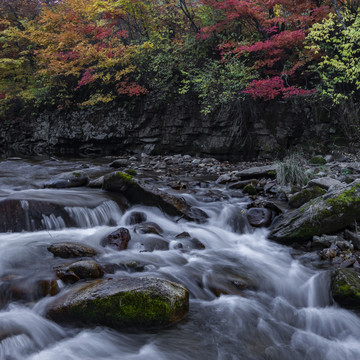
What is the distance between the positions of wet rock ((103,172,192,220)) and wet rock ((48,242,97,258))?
7.33ft

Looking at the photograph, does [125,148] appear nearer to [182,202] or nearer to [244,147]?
[244,147]

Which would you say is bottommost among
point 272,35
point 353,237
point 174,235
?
point 174,235

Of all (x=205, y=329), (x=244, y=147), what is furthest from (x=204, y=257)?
(x=244, y=147)

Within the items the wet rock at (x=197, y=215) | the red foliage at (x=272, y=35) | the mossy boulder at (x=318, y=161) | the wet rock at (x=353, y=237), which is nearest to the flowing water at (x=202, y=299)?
the wet rock at (x=197, y=215)

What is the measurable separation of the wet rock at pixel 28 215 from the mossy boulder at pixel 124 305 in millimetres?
2456

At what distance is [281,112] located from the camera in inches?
474

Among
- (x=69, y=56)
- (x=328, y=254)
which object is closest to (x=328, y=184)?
(x=328, y=254)

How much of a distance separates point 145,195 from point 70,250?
96.2 inches

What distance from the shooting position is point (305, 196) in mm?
6230

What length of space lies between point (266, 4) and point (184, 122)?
5.57 meters

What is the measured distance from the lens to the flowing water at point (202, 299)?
272cm

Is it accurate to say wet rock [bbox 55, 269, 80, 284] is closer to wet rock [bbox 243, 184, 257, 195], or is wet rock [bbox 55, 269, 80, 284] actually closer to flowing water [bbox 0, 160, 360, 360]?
flowing water [bbox 0, 160, 360, 360]

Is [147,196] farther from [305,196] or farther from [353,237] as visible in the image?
[353,237]

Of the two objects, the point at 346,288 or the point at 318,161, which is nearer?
the point at 346,288
